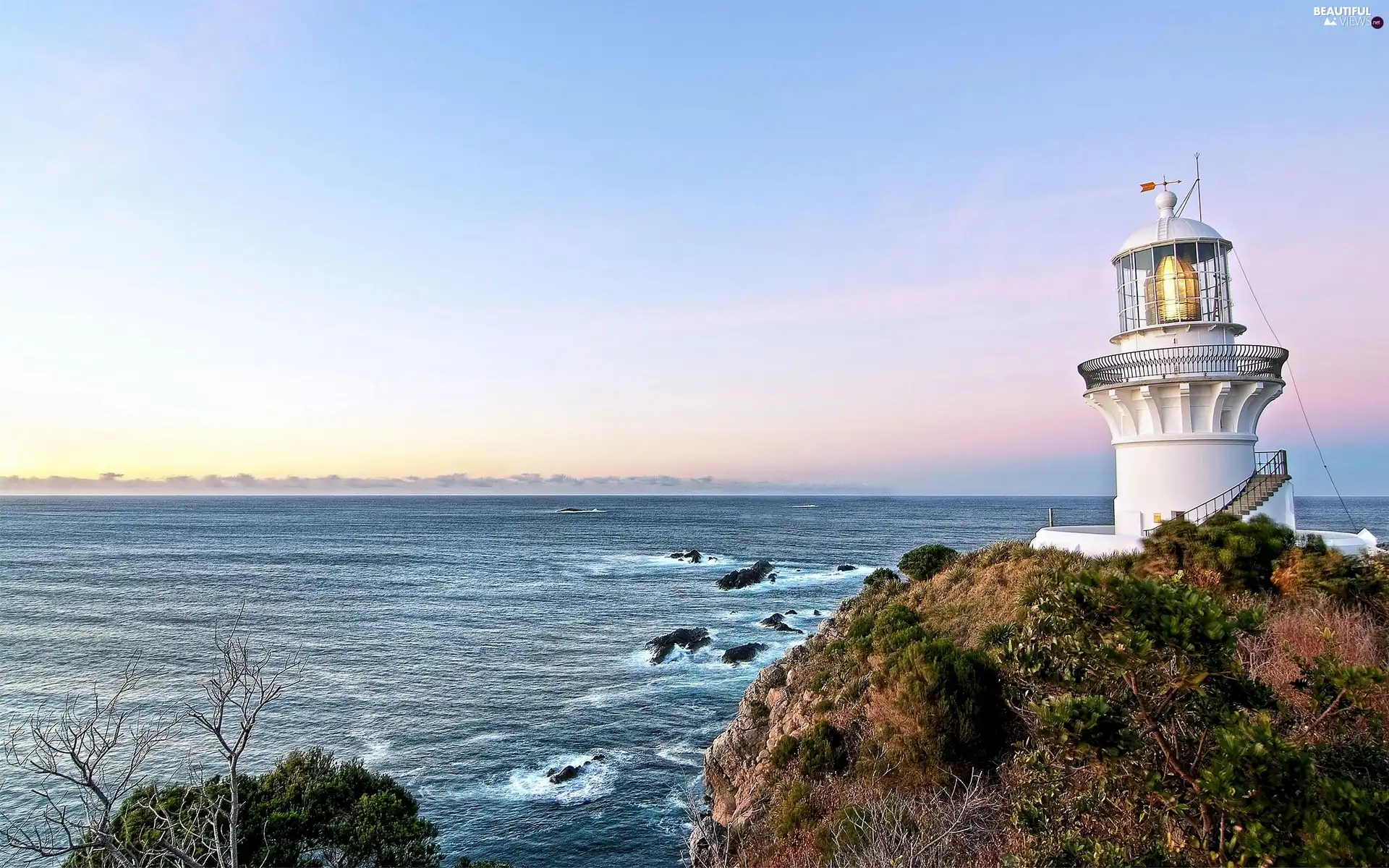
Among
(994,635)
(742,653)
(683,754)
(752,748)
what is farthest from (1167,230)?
(742,653)

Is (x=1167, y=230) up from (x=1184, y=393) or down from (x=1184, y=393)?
up

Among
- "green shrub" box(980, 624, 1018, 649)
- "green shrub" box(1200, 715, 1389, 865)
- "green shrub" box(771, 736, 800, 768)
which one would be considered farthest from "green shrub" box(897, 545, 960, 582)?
"green shrub" box(1200, 715, 1389, 865)

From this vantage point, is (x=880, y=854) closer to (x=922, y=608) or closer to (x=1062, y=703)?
(x=1062, y=703)

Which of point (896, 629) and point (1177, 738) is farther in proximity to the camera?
point (896, 629)

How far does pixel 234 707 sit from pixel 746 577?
41.0 m

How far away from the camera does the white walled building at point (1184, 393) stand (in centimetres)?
1672

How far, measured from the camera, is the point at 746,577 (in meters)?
60.9

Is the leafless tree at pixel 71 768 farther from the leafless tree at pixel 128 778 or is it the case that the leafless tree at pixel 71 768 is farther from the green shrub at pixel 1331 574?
the green shrub at pixel 1331 574

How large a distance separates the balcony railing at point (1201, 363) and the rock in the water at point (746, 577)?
43.3 metres

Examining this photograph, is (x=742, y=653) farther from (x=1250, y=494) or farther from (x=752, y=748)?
(x=1250, y=494)

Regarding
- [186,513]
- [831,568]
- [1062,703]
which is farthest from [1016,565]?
[186,513]

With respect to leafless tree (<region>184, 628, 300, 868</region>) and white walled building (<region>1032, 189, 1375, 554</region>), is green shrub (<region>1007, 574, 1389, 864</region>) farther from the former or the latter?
white walled building (<region>1032, 189, 1375, 554</region>)

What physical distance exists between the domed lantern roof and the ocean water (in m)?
21.1

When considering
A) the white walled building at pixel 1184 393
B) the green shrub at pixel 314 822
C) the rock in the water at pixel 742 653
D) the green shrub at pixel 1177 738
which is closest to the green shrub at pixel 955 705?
the green shrub at pixel 1177 738
